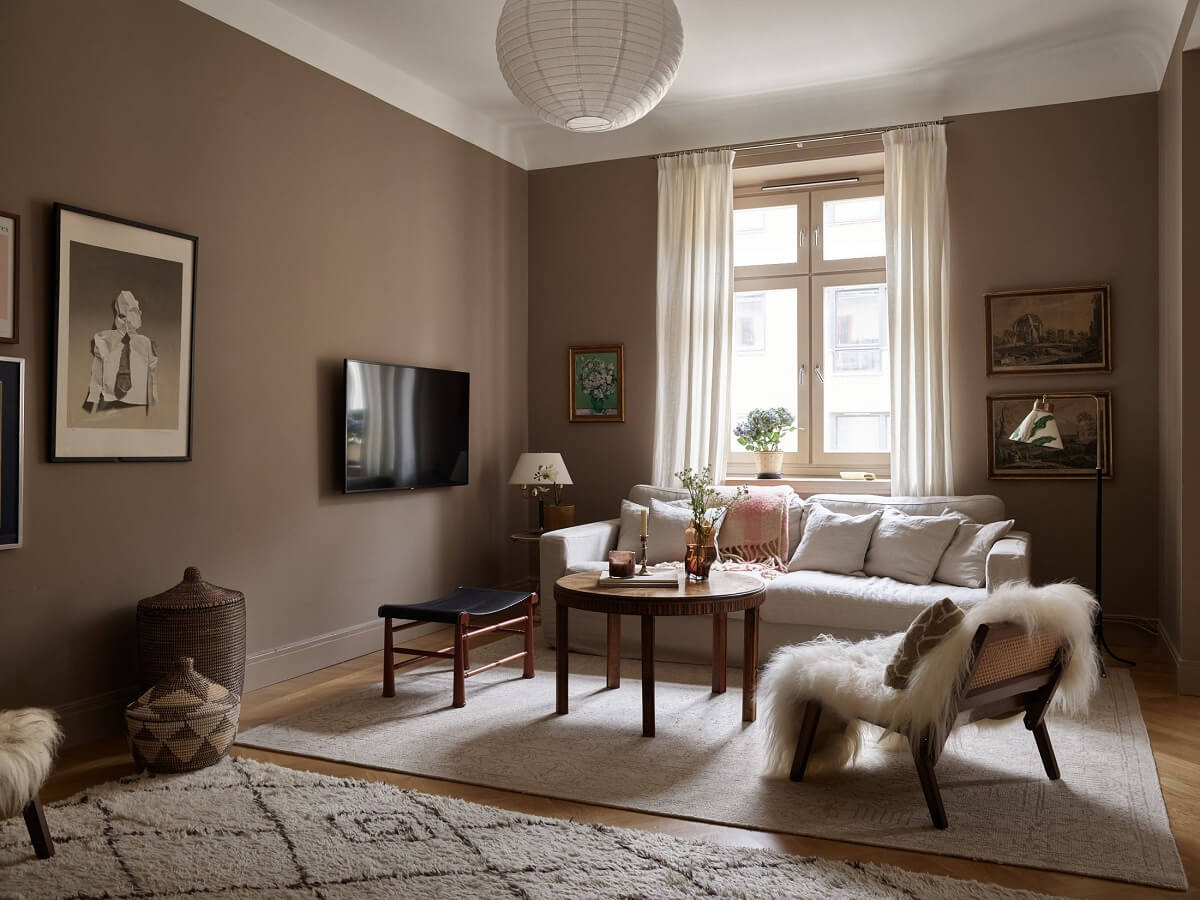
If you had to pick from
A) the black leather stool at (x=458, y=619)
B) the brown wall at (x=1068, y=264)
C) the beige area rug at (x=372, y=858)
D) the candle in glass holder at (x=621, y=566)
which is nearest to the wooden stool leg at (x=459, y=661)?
the black leather stool at (x=458, y=619)

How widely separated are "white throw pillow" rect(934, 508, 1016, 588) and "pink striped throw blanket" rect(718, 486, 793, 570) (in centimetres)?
85

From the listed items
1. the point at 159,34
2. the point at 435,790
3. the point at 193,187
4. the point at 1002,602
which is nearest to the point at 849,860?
the point at 1002,602

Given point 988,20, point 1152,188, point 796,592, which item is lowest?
point 796,592

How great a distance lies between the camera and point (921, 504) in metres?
5.21

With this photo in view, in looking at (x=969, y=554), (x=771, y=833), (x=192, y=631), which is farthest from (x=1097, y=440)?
(x=192, y=631)

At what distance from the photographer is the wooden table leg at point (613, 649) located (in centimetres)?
437

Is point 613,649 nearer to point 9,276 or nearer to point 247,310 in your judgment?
point 247,310

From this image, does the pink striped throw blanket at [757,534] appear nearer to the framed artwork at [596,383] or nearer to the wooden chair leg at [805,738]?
the framed artwork at [596,383]

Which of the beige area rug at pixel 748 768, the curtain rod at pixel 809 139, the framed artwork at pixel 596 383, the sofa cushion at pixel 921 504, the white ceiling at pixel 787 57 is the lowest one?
the beige area rug at pixel 748 768

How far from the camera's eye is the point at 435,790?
10.3ft

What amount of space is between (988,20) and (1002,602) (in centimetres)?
340

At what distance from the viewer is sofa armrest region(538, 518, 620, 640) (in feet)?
16.9

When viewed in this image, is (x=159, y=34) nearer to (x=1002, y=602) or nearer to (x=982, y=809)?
(x=1002, y=602)

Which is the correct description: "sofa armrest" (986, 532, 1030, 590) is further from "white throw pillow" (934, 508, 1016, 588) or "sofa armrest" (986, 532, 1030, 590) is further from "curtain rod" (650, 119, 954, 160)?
"curtain rod" (650, 119, 954, 160)
